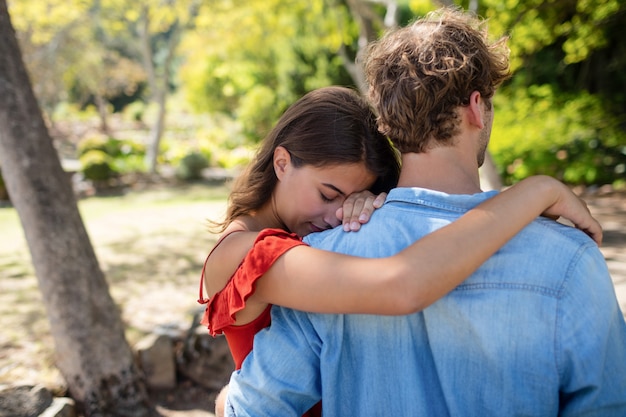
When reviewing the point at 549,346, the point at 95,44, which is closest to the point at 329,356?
the point at 549,346

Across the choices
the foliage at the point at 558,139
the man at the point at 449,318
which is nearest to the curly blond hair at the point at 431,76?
the man at the point at 449,318

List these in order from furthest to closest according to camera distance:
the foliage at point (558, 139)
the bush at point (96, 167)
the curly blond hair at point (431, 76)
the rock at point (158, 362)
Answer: the bush at point (96, 167) → the foliage at point (558, 139) → the rock at point (158, 362) → the curly blond hair at point (431, 76)

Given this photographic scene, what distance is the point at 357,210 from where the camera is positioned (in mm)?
1652

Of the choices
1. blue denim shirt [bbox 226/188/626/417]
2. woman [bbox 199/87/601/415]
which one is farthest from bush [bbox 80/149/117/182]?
blue denim shirt [bbox 226/188/626/417]

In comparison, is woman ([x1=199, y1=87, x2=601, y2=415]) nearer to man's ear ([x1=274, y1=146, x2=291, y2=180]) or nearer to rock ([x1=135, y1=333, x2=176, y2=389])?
man's ear ([x1=274, y1=146, x2=291, y2=180])

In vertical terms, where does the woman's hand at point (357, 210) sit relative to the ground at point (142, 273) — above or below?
above

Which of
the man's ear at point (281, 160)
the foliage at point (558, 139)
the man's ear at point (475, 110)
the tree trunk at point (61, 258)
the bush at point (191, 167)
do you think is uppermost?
the man's ear at point (475, 110)

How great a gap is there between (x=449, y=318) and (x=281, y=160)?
0.82 meters

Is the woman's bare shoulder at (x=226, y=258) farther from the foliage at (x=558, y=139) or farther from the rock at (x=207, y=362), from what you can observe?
the foliage at (x=558, y=139)

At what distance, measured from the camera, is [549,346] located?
132 centimetres

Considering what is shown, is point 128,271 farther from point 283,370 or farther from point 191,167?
point 191,167

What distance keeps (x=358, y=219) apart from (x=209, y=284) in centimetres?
50

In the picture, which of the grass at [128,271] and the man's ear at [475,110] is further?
the grass at [128,271]

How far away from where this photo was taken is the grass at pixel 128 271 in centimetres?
491
